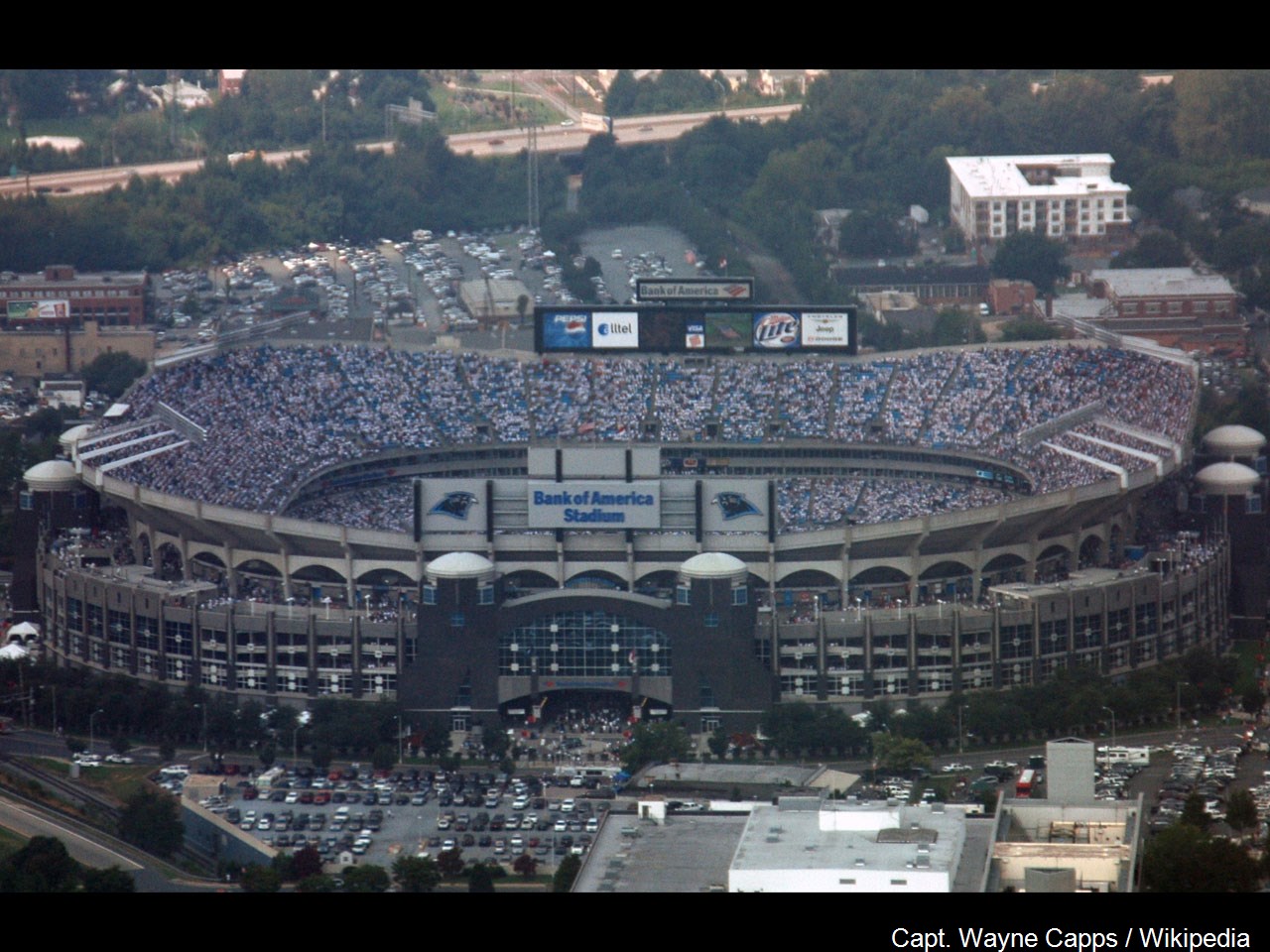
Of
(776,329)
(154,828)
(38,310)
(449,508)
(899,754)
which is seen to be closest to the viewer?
(154,828)

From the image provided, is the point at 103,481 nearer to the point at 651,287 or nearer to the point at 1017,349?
the point at 651,287

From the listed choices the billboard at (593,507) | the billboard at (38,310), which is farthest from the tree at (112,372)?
the billboard at (593,507)

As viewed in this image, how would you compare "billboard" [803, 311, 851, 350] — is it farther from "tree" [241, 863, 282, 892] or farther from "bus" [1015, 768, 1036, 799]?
"tree" [241, 863, 282, 892]

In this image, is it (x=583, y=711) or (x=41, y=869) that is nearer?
(x=41, y=869)

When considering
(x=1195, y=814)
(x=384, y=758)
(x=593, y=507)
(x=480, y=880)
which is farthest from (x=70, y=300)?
(x=1195, y=814)

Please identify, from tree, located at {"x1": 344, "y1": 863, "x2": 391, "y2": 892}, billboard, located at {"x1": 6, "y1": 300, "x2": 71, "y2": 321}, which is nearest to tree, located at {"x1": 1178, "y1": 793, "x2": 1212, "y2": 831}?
tree, located at {"x1": 344, "y1": 863, "x2": 391, "y2": 892}

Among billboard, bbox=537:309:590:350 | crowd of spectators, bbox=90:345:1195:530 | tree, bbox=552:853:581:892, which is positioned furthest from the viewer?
billboard, bbox=537:309:590:350

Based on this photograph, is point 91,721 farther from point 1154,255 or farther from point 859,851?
point 1154,255
